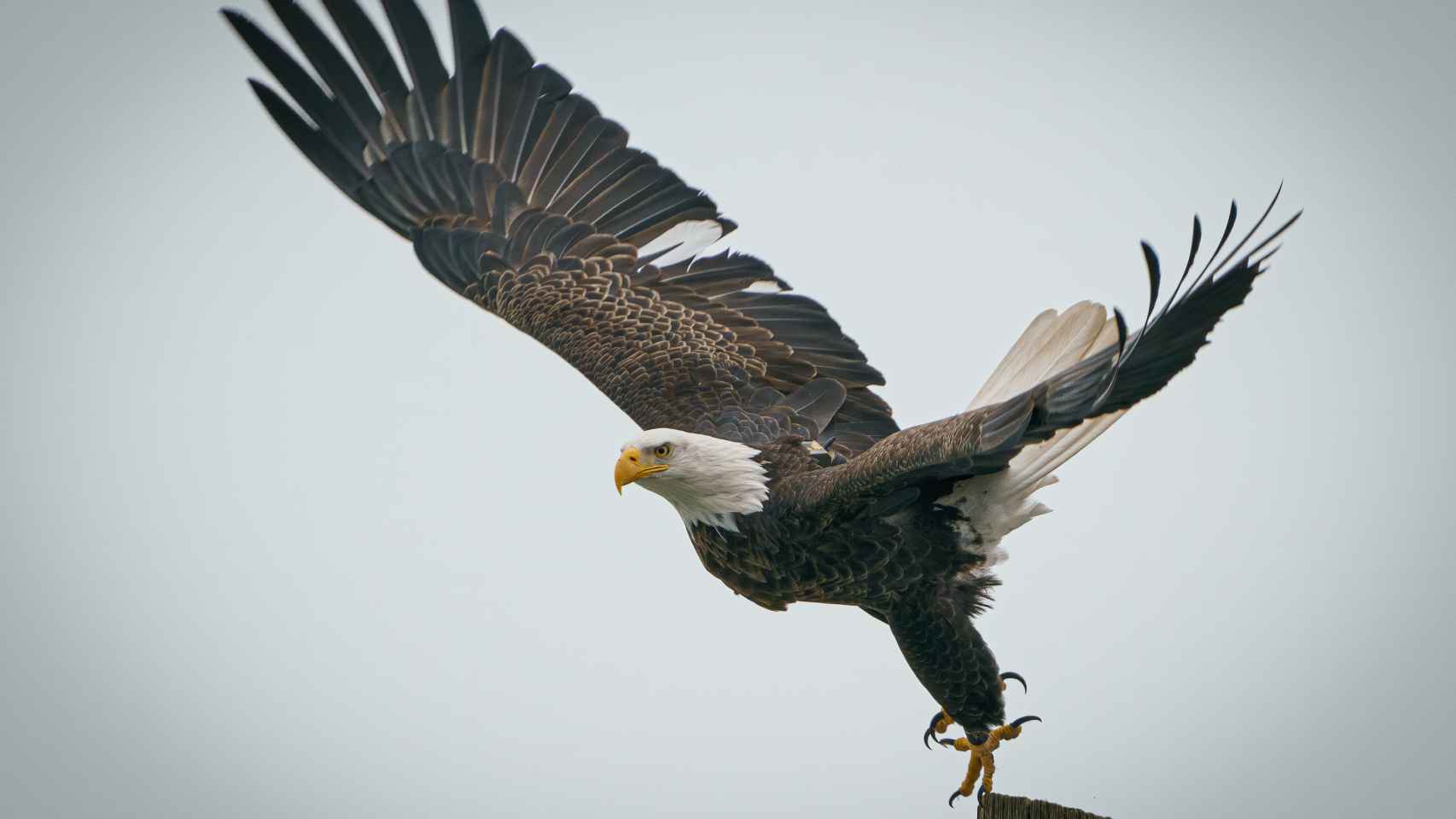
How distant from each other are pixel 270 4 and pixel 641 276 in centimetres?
230

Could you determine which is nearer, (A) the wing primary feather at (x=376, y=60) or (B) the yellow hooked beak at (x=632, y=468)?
(B) the yellow hooked beak at (x=632, y=468)

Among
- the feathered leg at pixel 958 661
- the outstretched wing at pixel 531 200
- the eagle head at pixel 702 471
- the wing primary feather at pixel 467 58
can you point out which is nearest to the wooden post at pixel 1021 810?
the feathered leg at pixel 958 661

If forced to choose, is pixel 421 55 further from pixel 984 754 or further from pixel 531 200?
pixel 984 754

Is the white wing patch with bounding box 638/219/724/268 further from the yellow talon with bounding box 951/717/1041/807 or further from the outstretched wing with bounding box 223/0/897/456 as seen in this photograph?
the yellow talon with bounding box 951/717/1041/807

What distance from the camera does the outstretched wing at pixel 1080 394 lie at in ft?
17.1

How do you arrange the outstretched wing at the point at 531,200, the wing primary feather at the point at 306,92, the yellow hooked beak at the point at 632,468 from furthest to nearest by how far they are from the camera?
the wing primary feather at the point at 306,92 → the outstretched wing at the point at 531,200 → the yellow hooked beak at the point at 632,468

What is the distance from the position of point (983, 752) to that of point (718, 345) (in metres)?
2.24

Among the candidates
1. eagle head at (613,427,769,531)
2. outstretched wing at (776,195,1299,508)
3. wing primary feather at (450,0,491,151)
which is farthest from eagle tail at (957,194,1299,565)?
wing primary feather at (450,0,491,151)

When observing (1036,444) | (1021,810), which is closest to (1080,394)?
(1036,444)

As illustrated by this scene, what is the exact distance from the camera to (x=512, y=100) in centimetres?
839

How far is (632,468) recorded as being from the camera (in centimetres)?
650

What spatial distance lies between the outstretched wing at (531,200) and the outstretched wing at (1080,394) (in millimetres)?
1660

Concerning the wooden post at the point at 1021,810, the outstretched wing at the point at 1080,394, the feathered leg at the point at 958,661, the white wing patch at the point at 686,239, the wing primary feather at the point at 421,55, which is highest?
the wing primary feather at the point at 421,55

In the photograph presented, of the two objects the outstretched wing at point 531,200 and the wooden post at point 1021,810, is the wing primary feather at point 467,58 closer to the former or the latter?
the outstretched wing at point 531,200
